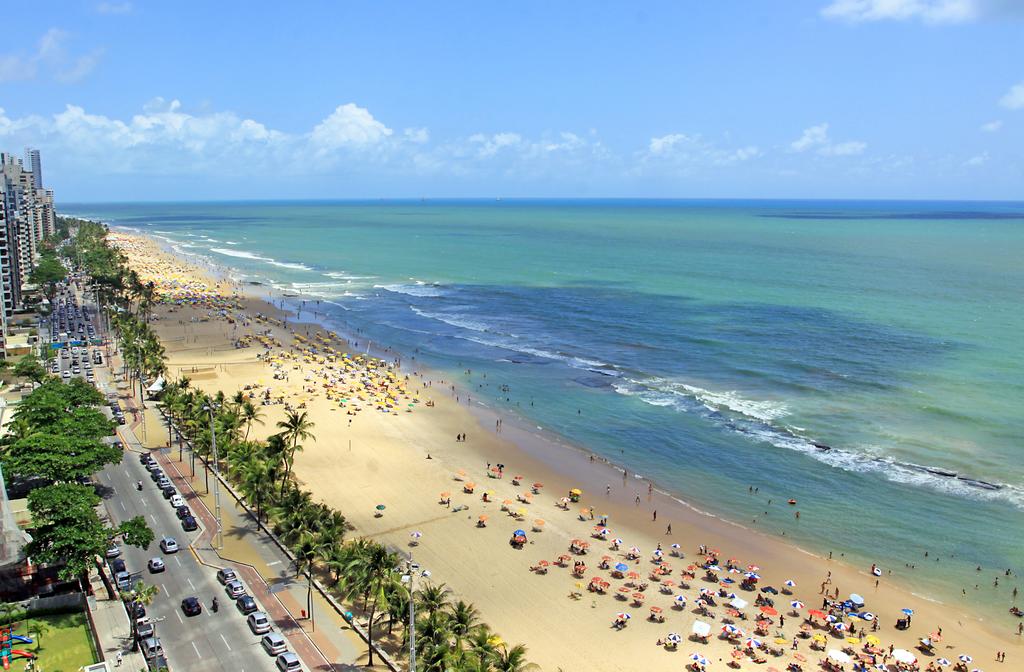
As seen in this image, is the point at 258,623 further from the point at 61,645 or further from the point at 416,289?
the point at 416,289

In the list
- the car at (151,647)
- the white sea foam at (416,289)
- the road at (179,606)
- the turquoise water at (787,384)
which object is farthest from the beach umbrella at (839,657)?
the white sea foam at (416,289)

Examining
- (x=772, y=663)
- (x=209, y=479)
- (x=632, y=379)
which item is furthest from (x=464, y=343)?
(x=772, y=663)

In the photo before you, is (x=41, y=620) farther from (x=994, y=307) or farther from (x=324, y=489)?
(x=994, y=307)

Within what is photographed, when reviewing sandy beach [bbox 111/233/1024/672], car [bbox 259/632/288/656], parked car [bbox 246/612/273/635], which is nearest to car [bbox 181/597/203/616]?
parked car [bbox 246/612/273/635]

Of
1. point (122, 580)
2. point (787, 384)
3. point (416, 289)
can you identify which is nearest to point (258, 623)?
point (122, 580)

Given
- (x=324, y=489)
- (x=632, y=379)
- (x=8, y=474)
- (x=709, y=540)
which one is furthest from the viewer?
(x=632, y=379)

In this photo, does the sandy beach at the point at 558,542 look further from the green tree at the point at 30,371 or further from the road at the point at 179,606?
the green tree at the point at 30,371
